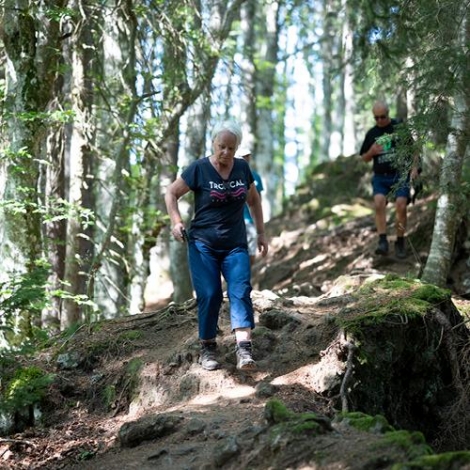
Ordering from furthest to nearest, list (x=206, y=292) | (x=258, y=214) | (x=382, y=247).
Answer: (x=382, y=247) → (x=258, y=214) → (x=206, y=292)

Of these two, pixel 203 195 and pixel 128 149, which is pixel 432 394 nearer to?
pixel 203 195

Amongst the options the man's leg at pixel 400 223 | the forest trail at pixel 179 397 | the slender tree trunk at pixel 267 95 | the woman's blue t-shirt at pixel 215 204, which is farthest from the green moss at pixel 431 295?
the slender tree trunk at pixel 267 95

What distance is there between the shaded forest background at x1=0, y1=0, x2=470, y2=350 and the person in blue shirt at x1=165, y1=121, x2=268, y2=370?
140 cm

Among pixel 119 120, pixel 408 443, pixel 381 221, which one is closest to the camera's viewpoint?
pixel 408 443

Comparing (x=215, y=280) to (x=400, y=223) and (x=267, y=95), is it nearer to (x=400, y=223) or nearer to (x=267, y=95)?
(x=400, y=223)

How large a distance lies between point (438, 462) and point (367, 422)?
2.97 ft

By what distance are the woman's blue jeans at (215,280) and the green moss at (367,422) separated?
5.27 ft

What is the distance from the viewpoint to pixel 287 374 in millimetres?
6043

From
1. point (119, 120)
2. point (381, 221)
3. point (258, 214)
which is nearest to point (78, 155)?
point (119, 120)

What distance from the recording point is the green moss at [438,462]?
3.57 m

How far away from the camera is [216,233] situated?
6160 mm

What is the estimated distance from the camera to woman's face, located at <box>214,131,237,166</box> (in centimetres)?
608

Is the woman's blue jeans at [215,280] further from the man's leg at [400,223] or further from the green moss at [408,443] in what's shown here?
the man's leg at [400,223]

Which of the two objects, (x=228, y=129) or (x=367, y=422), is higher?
(x=228, y=129)
